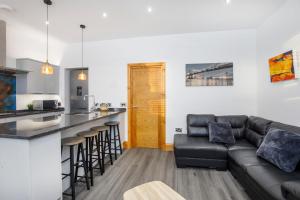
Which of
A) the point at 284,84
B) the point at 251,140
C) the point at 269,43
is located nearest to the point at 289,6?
the point at 269,43

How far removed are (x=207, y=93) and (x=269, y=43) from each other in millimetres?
1545

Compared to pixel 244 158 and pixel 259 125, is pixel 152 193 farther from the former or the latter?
pixel 259 125

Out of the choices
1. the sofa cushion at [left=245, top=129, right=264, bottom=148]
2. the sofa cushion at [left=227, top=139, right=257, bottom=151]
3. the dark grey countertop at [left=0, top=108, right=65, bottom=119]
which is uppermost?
the dark grey countertop at [left=0, top=108, right=65, bottom=119]

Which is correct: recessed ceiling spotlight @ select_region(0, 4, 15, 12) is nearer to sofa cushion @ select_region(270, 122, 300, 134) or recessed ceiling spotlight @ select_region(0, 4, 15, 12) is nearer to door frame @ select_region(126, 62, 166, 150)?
door frame @ select_region(126, 62, 166, 150)

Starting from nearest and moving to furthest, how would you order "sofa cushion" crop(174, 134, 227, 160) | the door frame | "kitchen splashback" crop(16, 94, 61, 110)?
"sofa cushion" crop(174, 134, 227, 160) → "kitchen splashback" crop(16, 94, 61, 110) → the door frame

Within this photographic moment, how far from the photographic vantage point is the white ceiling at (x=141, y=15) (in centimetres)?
274

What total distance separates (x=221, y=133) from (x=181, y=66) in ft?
6.06

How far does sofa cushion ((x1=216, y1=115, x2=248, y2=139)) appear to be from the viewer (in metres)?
3.38

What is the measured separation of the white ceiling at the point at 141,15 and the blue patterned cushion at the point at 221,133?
2.15 metres

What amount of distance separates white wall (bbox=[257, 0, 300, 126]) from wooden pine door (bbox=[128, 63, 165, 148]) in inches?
85.5

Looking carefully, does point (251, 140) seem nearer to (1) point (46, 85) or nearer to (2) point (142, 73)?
(2) point (142, 73)

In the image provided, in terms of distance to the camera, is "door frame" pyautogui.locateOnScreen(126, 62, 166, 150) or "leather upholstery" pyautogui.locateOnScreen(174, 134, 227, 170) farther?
"door frame" pyautogui.locateOnScreen(126, 62, 166, 150)

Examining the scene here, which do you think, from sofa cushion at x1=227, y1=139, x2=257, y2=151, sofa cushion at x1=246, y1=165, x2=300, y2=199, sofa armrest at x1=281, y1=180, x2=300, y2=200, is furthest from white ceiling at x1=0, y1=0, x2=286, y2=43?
sofa armrest at x1=281, y1=180, x2=300, y2=200

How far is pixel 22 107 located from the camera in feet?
13.5
